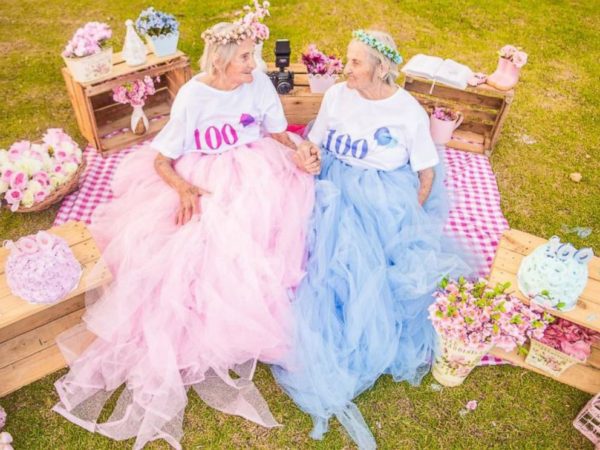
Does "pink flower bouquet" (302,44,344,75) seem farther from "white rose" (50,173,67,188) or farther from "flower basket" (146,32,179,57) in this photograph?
"white rose" (50,173,67,188)

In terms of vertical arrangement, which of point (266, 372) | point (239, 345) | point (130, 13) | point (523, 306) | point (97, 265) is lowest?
point (266, 372)

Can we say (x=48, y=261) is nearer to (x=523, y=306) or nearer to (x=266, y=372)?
(x=266, y=372)

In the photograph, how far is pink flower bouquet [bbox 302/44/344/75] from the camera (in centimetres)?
441

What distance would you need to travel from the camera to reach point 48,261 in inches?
106

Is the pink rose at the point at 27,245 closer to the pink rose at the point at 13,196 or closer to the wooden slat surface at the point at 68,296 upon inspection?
the wooden slat surface at the point at 68,296

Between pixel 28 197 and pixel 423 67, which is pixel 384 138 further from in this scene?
pixel 28 197

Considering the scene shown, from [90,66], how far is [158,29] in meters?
0.71

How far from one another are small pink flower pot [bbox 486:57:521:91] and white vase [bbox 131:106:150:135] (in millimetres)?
3406

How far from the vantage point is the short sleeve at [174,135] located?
3.31 meters

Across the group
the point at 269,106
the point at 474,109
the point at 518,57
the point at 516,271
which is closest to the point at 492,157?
the point at 474,109

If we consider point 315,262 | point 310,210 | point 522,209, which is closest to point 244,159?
point 310,210

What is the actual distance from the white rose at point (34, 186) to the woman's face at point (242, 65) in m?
1.83

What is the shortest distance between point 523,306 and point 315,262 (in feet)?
4.17

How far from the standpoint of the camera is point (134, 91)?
4695mm
